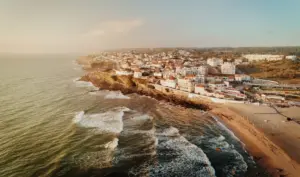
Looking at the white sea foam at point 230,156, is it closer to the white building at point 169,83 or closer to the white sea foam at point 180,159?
the white sea foam at point 180,159

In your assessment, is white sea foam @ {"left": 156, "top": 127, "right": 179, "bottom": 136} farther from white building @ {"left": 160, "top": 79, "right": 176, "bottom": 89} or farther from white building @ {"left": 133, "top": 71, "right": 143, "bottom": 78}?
white building @ {"left": 133, "top": 71, "right": 143, "bottom": 78}

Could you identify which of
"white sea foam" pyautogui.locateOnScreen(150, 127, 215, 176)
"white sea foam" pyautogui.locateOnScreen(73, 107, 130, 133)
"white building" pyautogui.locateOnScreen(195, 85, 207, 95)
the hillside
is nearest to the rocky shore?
"white building" pyautogui.locateOnScreen(195, 85, 207, 95)

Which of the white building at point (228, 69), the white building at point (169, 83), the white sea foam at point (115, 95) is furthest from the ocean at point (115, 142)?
the white building at point (228, 69)

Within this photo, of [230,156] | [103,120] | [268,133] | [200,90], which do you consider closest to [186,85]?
[200,90]

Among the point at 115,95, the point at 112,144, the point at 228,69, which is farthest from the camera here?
the point at 228,69

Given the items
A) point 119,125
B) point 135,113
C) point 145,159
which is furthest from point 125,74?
point 145,159

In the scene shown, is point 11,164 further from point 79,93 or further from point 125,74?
point 125,74

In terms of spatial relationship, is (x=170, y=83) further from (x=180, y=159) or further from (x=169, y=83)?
(x=180, y=159)

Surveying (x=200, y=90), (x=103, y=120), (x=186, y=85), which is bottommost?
(x=103, y=120)

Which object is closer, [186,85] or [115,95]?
[115,95]
